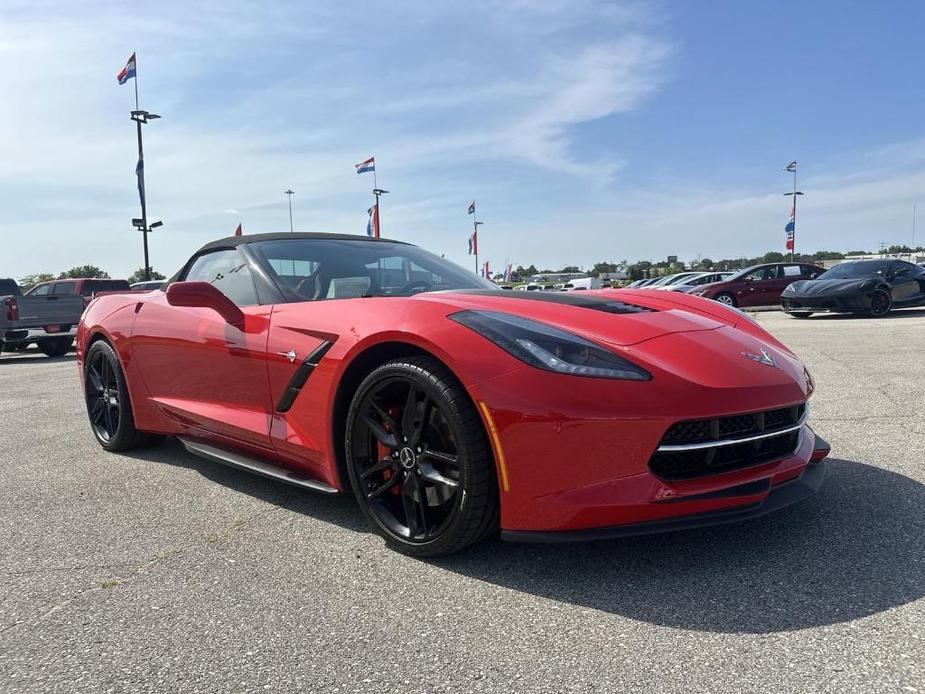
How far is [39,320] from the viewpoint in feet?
40.2

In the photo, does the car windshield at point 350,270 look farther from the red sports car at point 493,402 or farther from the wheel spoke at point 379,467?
the wheel spoke at point 379,467

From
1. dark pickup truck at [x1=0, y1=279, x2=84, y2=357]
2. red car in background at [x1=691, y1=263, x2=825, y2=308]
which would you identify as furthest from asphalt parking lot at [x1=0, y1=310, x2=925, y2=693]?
red car in background at [x1=691, y1=263, x2=825, y2=308]

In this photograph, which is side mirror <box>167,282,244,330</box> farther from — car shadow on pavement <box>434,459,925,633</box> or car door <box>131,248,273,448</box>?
car shadow on pavement <box>434,459,925,633</box>

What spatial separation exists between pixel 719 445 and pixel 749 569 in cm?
45

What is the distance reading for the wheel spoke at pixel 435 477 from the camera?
2.38 metres

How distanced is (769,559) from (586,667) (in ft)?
3.02

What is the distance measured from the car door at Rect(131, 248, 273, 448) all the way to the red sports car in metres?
0.01

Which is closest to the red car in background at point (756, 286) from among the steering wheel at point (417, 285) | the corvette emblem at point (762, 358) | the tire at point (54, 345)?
the tire at point (54, 345)

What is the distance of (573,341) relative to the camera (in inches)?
90.8

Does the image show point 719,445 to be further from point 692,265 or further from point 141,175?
point 692,265

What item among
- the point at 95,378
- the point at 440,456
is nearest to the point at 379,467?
the point at 440,456

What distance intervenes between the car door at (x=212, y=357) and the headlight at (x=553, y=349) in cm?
113


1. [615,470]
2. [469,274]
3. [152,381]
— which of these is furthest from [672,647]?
[152,381]

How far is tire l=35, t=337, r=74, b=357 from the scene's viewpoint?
12.6 m
